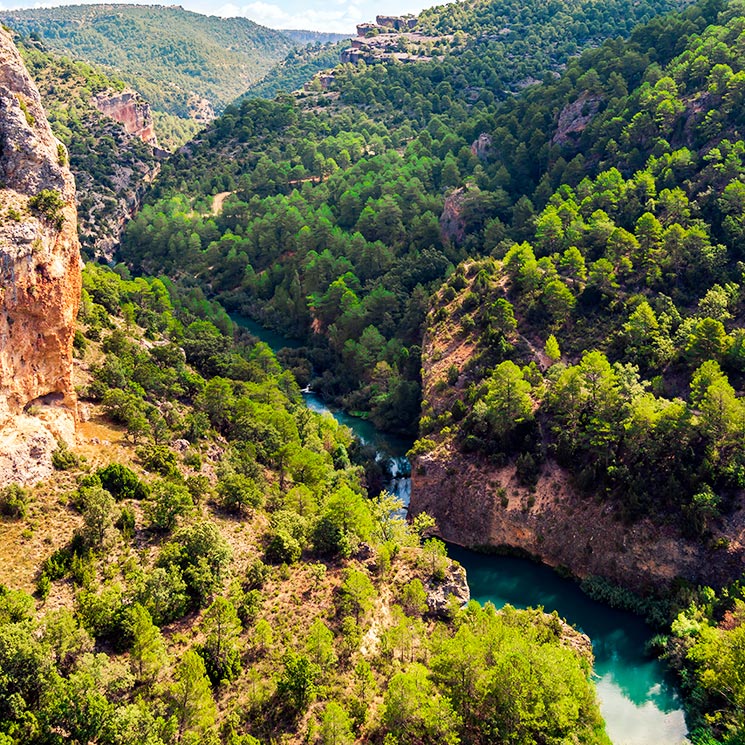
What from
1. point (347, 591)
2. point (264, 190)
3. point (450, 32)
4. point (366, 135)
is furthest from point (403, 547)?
point (450, 32)

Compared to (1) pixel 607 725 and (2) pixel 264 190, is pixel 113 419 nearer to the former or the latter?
(1) pixel 607 725

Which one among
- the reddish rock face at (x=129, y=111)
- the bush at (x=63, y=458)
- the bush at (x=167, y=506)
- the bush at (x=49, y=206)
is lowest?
the bush at (x=167, y=506)

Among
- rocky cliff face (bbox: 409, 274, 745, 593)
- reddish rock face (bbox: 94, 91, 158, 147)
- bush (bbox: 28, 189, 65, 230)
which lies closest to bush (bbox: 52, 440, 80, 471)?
bush (bbox: 28, 189, 65, 230)

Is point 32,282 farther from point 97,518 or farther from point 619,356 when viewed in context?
point 619,356

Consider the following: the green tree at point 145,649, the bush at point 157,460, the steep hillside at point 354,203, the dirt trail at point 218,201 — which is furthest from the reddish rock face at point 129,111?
the green tree at point 145,649

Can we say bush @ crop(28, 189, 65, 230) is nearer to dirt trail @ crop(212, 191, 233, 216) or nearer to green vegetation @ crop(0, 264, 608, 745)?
green vegetation @ crop(0, 264, 608, 745)

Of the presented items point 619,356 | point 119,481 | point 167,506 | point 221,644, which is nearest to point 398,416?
point 619,356

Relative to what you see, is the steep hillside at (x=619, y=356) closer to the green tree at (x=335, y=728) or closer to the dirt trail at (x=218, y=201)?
the green tree at (x=335, y=728)
